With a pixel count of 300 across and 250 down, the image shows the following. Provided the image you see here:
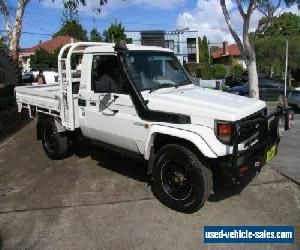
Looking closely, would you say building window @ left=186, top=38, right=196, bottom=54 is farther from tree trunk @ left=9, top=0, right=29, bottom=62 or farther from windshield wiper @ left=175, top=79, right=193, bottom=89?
windshield wiper @ left=175, top=79, right=193, bottom=89

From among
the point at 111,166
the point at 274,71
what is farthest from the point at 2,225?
the point at 274,71

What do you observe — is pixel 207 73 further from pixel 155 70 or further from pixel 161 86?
pixel 161 86

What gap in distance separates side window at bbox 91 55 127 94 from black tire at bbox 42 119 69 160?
5.37ft

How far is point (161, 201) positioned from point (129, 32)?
53491 millimetres

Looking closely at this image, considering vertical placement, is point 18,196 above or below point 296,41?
below

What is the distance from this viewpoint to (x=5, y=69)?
16906 millimetres

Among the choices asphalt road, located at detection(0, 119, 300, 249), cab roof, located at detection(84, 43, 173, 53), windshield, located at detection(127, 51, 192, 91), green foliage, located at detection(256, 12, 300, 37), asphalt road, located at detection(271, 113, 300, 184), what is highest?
green foliage, located at detection(256, 12, 300, 37)

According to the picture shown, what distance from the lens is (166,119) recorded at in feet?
18.7

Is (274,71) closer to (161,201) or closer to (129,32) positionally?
(129,32)

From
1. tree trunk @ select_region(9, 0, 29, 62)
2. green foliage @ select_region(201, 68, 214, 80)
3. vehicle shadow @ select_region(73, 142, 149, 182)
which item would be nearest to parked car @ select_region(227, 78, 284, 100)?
tree trunk @ select_region(9, 0, 29, 62)

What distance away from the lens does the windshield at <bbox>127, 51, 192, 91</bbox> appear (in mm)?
6301

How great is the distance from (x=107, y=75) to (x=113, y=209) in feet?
6.90

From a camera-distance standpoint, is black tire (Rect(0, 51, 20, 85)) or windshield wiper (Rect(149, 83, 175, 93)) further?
black tire (Rect(0, 51, 20, 85))

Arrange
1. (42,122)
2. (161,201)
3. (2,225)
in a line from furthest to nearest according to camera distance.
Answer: (42,122) → (161,201) → (2,225)
